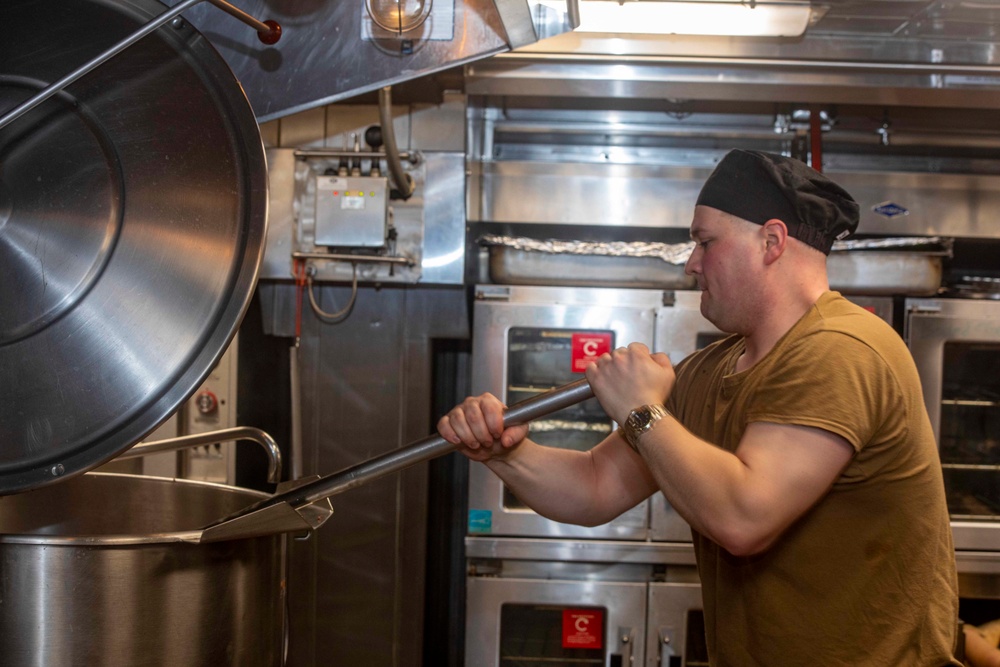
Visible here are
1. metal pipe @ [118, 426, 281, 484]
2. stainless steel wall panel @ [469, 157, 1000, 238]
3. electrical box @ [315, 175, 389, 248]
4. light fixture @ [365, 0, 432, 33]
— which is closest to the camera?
light fixture @ [365, 0, 432, 33]

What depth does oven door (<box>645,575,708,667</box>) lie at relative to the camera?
2738 millimetres

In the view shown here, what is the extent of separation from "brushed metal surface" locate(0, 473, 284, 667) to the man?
365 mm

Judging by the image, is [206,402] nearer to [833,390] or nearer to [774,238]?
[774,238]

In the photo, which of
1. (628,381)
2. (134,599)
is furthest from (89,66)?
(628,381)

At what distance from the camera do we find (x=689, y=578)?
2805 millimetres

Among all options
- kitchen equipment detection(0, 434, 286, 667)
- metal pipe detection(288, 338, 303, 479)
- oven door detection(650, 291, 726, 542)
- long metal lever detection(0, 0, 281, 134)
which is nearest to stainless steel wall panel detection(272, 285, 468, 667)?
metal pipe detection(288, 338, 303, 479)

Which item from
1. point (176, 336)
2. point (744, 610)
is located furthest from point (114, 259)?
point (744, 610)

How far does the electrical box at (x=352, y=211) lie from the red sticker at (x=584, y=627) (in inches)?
51.2

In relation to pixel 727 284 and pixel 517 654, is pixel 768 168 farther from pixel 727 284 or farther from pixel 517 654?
pixel 517 654

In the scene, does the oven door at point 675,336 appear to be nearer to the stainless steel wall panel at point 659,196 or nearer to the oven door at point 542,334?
the oven door at point 542,334

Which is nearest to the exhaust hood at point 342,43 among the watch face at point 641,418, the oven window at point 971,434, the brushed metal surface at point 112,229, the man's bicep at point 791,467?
the brushed metal surface at point 112,229

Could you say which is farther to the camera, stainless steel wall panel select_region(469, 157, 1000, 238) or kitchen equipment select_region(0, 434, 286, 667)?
stainless steel wall panel select_region(469, 157, 1000, 238)

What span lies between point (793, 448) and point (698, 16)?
4.95 ft

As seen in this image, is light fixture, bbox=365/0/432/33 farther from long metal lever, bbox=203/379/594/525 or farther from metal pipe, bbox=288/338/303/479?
metal pipe, bbox=288/338/303/479
